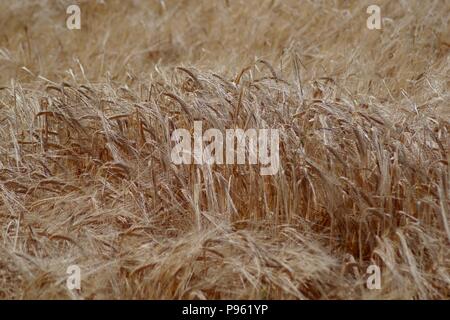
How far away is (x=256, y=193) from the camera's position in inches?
128

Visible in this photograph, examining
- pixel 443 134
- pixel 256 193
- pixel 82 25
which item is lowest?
pixel 256 193

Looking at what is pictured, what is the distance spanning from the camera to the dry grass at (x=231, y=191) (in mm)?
2869

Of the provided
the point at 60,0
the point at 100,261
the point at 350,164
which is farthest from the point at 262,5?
the point at 100,261

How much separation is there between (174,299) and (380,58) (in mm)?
2376

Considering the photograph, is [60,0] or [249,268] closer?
[249,268]

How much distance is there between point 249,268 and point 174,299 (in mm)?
274

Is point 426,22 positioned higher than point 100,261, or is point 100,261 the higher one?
point 426,22

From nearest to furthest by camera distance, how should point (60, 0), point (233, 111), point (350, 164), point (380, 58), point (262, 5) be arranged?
point (350, 164)
point (233, 111)
point (380, 58)
point (262, 5)
point (60, 0)

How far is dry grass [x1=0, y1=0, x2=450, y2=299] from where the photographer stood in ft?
9.41

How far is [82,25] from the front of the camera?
570 cm

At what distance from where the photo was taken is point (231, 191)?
3281mm
